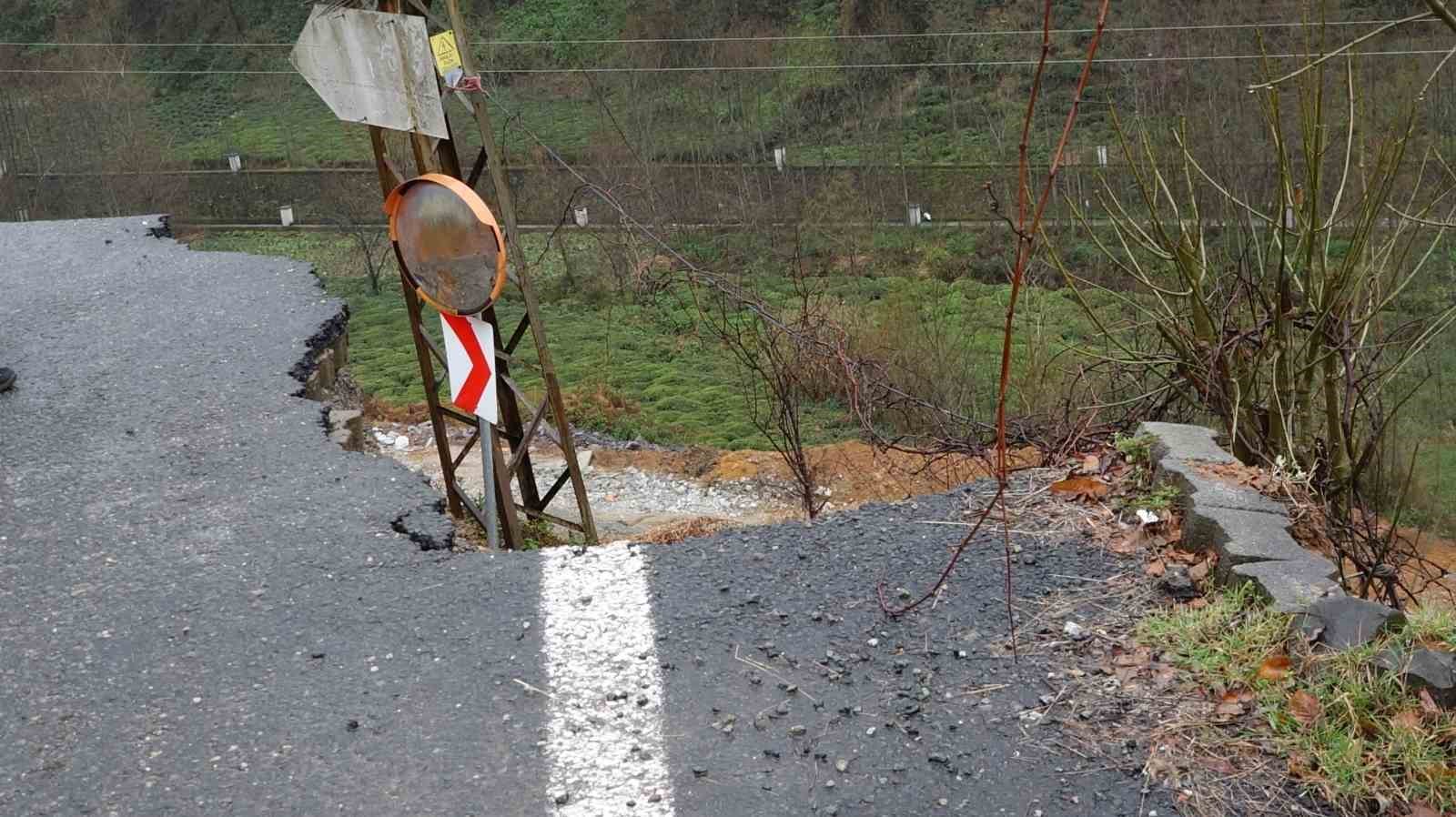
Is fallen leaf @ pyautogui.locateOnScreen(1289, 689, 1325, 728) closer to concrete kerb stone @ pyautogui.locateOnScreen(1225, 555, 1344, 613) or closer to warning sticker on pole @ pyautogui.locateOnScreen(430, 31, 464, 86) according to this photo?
concrete kerb stone @ pyautogui.locateOnScreen(1225, 555, 1344, 613)

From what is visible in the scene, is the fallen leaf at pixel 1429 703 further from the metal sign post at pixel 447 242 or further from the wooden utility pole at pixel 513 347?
the wooden utility pole at pixel 513 347

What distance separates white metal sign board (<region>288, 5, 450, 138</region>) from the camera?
583 centimetres

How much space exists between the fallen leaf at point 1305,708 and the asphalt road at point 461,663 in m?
0.55

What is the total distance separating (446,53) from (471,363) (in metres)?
1.46

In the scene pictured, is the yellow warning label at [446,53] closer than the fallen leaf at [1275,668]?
No

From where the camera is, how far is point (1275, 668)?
3.91m

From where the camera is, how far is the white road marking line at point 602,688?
3.74m

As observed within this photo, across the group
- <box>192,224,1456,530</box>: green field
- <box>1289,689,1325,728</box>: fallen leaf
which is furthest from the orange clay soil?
<box>1289,689,1325,728</box>: fallen leaf

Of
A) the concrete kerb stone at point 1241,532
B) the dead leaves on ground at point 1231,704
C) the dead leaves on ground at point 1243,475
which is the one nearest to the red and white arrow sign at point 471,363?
the concrete kerb stone at point 1241,532

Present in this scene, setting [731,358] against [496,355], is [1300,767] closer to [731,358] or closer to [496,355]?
[496,355]

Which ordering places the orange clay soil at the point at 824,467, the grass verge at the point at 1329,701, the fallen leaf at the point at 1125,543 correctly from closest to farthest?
the grass verge at the point at 1329,701, the fallen leaf at the point at 1125,543, the orange clay soil at the point at 824,467

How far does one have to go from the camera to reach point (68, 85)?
30.3 m

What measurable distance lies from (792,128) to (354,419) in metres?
22.6

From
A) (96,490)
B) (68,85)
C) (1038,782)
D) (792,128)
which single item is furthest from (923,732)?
(68,85)
